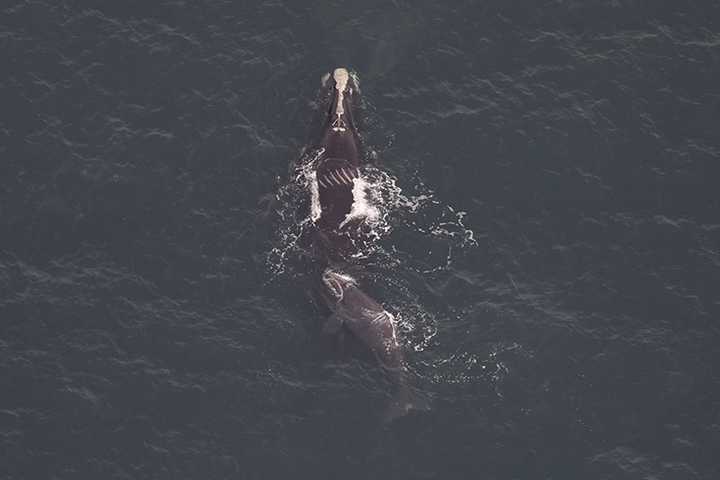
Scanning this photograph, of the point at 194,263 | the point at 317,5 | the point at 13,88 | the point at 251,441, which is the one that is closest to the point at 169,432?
the point at 251,441

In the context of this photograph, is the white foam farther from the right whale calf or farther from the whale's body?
the right whale calf

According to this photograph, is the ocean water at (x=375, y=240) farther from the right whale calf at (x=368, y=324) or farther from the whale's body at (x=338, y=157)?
the whale's body at (x=338, y=157)

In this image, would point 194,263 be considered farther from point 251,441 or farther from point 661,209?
point 661,209

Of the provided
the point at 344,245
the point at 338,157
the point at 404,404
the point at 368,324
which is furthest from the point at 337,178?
the point at 404,404

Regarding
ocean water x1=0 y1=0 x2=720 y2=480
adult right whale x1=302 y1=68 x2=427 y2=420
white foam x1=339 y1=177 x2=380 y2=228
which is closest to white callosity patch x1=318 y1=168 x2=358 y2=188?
adult right whale x1=302 y1=68 x2=427 y2=420

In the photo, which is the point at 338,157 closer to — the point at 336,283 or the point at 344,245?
Result: the point at 344,245
